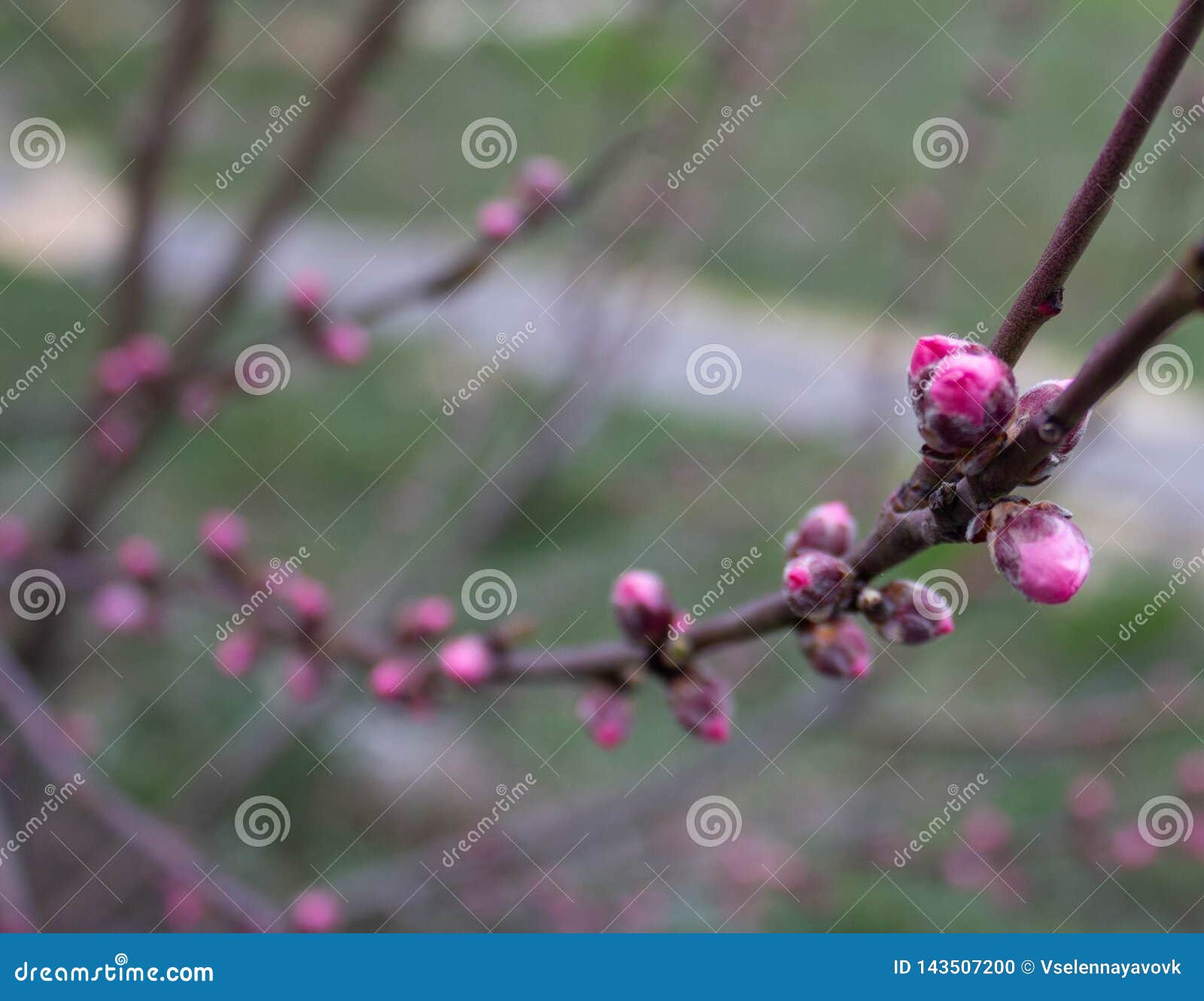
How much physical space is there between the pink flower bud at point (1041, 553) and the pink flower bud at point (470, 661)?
31.7 inches

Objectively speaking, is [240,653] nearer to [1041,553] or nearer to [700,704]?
[700,704]

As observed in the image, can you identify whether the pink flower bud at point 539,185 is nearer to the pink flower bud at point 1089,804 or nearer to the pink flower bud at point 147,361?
the pink flower bud at point 147,361

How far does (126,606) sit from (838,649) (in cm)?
170

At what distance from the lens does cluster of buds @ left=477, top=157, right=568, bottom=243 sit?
1842 millimetres

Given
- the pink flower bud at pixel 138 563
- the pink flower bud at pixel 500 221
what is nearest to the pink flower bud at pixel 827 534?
the pink flower bud at pixel 500 221

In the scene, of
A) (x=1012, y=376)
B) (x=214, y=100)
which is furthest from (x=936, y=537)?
(x=214, y=100)

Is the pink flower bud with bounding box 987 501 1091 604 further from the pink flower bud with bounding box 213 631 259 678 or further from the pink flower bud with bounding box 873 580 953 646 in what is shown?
the pink flower bud with bounding box 213 631 259 678

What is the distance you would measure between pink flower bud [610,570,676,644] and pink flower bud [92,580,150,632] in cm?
134

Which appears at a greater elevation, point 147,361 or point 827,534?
point 827,534

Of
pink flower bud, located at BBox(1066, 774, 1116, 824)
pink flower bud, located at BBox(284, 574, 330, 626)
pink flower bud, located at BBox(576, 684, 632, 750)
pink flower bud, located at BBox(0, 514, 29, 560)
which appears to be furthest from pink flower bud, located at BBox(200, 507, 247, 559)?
pink flower bud, located at BBox(1066, 774, 1116, 824)

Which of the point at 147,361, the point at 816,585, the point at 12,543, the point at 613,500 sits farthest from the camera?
the point at 613,500

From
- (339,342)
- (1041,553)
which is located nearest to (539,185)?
(339,342)

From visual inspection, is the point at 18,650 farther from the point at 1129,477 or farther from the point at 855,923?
the point at 1129,477

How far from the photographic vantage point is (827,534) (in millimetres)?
1220
